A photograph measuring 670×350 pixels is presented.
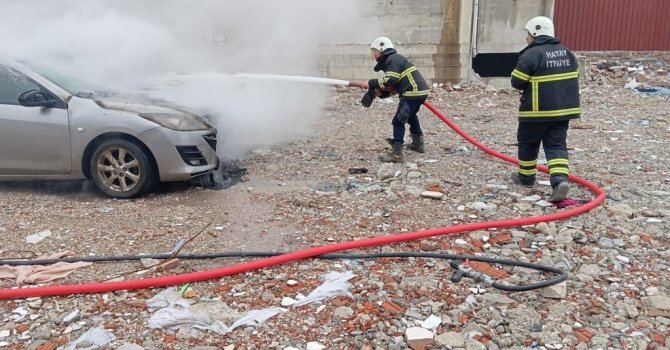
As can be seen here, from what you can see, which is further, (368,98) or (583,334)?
(368,98)

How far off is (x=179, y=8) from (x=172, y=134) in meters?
4.71

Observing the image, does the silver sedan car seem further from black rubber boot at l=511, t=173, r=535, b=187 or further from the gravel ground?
black rubber boot at l=511, t=173, r=535, b=187

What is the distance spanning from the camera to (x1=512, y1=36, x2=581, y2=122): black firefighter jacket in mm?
5023

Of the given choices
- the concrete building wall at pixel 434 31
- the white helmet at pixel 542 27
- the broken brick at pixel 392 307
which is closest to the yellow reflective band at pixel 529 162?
the white helmet at pixel 542 27

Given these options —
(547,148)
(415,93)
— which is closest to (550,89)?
(547,148)

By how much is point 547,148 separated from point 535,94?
21.2 inches

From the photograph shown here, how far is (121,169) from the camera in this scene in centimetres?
507

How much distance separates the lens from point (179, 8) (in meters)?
8.95

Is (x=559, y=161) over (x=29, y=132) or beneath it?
beneath

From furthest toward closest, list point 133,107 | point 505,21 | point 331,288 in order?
point 505,21 < point 133,107 < point 331,288

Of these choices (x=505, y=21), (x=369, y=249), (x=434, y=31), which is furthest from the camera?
(x=505, y=21)

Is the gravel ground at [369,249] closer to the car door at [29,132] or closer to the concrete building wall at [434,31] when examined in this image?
the car door at [29,132]

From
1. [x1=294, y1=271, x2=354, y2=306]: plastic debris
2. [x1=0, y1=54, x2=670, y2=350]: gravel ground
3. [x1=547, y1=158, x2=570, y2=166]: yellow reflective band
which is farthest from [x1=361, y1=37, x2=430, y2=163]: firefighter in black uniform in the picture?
[x1=294, y1=271, x2=354, y2=306]: plastic debris

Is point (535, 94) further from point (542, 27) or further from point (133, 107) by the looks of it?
point (133, 107)
